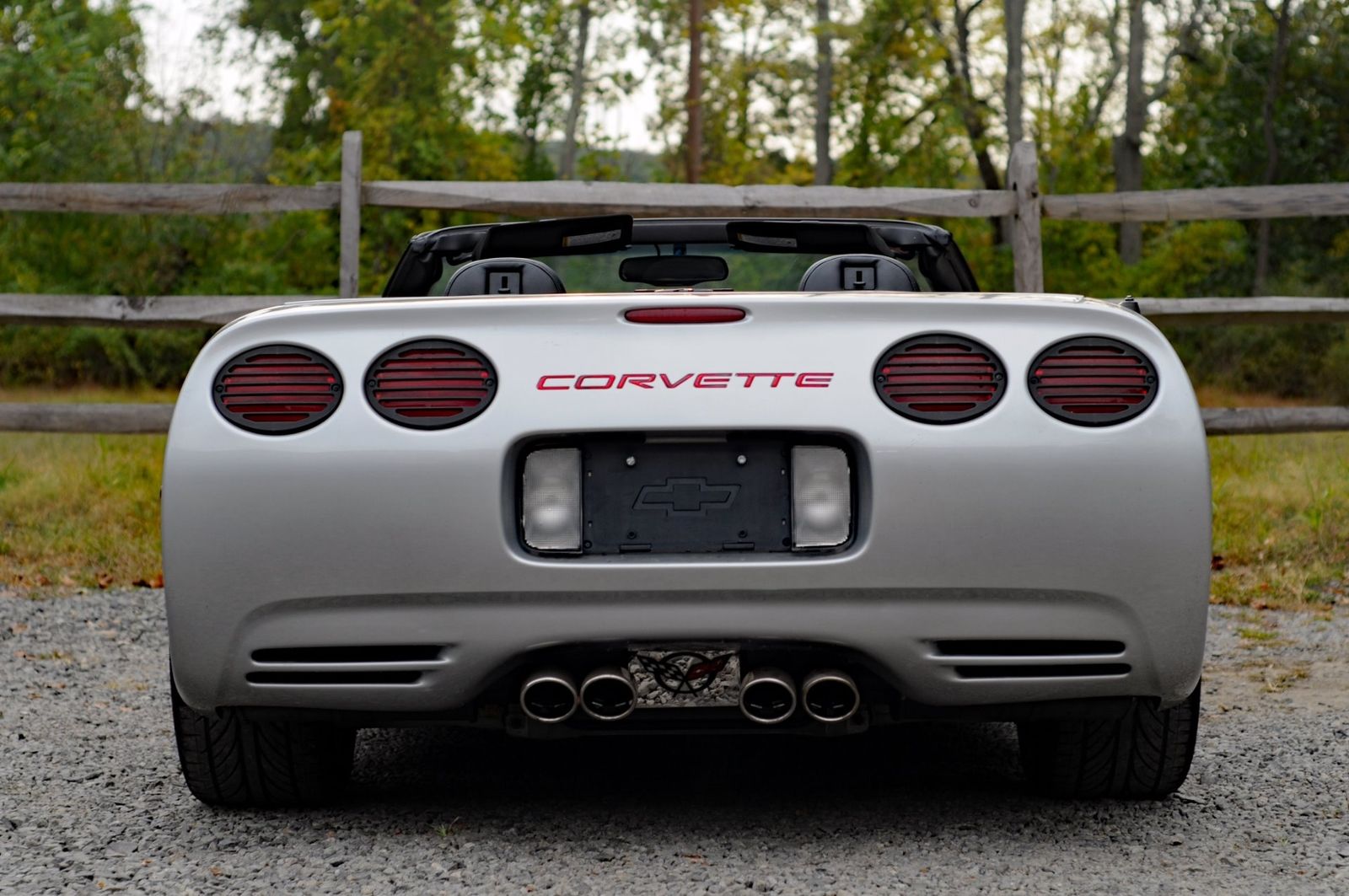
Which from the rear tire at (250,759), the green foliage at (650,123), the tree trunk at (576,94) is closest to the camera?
the rear tire at (250,759)

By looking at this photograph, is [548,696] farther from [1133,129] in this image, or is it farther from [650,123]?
[650,123]

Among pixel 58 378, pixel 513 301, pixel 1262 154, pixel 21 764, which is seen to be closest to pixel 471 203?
pixel 21 764

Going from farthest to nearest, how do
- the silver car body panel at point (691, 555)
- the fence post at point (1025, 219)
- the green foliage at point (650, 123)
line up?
the green foliage at point (650, 123), the fence post at point (1025, 219), the silver car body panel at point (691, 555)

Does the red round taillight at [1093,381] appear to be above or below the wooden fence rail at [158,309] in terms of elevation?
above

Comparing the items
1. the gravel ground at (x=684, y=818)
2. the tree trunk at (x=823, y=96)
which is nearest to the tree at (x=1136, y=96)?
the tree trunk at (x=823, y=96)

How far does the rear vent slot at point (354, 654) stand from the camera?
2.78 m

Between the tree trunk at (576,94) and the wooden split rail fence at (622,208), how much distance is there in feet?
82.4

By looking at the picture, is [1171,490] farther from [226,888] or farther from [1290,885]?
[226,888]

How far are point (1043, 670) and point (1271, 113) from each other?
30.3 m

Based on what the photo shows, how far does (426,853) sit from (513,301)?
3.50 ft

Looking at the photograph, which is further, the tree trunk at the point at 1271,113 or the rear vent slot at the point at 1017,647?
the tree trunk at the point at 1271,113

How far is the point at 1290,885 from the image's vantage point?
2691 millimetres

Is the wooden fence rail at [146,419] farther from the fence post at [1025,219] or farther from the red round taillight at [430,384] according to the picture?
the red round taillight at [430,384]

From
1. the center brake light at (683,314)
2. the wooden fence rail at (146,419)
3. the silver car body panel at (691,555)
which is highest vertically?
the center brake light at (683,314)
